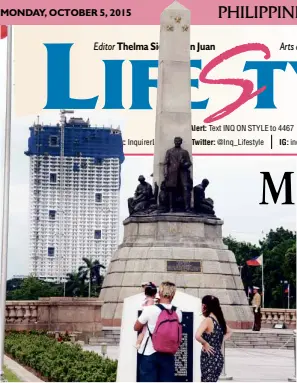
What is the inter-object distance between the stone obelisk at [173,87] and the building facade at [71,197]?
10.7 meters

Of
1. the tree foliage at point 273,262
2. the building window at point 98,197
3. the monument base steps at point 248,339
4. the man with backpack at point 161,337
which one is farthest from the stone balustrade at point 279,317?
the tree foliage at point 273,262

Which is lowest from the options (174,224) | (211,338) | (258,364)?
(258,364)

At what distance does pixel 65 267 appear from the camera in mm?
83312

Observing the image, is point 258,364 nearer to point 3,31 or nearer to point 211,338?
point 3,31

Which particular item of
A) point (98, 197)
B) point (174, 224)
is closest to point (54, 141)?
point (98, 197)

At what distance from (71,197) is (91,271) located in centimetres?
1987

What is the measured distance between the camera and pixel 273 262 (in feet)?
268

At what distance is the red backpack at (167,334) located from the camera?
35.4 ft

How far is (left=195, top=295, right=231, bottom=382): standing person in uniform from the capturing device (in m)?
11.1

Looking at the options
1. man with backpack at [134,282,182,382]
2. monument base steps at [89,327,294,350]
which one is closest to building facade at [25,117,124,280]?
monument base steps at [89,327,294,350]

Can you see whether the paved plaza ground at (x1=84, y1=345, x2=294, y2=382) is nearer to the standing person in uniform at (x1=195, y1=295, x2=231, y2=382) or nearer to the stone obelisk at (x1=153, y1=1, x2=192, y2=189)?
the standing person in uniform at (x1=195, y1=295, x2=231, y2=382)

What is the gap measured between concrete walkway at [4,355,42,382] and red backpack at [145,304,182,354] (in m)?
4.41
